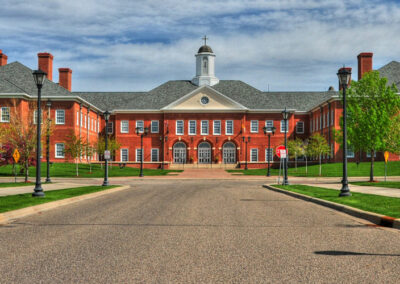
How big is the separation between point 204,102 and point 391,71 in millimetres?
23576

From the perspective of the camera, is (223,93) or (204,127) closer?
(204,127)

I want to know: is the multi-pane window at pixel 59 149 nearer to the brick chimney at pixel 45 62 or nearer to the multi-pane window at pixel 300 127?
the brick chimney at pixel 45 62

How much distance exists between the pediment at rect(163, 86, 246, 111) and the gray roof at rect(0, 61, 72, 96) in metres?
15.2

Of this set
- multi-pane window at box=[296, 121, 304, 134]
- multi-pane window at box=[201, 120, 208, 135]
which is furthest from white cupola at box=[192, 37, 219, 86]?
multi-pane window at box=[296, 121, 304, 134]

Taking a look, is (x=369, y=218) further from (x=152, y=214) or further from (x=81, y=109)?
(x=81, y=109)

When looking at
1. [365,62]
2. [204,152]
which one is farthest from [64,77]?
[365,62]

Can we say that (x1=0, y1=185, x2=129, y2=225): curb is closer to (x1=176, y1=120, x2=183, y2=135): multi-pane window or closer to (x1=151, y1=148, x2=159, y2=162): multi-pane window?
(x1=176, y1=120, x2=183, y2=135): multi-pane window

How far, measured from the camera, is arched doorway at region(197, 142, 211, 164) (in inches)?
2544

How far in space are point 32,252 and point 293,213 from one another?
8027mm

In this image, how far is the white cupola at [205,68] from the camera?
70.7m

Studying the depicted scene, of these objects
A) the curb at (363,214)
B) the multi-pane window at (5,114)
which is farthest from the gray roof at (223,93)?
the curb at (363,214)

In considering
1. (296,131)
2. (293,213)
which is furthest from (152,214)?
(296,131)

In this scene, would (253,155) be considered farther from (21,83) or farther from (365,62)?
(21,83)

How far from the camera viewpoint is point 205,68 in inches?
2817
